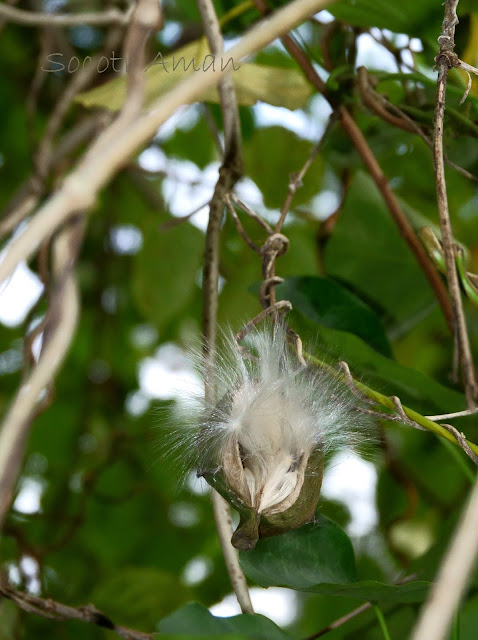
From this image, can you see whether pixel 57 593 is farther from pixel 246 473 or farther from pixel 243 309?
pixel 246 473

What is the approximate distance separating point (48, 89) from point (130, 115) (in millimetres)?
1195

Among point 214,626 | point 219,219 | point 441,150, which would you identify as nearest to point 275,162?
point 219,219

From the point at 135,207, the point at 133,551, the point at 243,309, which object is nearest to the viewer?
the point at 243,309

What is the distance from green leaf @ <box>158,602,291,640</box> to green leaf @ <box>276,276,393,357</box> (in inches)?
9.9

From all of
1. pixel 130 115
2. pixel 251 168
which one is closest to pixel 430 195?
pixel 251 168

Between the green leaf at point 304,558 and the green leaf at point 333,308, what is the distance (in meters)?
0.18

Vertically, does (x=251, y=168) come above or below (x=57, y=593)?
above

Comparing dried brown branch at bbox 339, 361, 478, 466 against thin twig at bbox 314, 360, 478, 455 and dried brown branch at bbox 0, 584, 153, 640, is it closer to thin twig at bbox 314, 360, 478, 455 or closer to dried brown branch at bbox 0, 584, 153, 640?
thin twig at bbox 314, 360, 478, 455

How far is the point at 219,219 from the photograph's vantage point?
61 centimetres

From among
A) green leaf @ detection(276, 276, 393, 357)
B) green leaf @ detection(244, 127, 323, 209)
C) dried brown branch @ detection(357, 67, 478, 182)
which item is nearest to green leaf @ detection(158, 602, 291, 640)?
green leaf @ detection(276, 276, 393, 357)

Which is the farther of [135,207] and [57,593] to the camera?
[135,207]

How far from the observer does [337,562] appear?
0.50 meters

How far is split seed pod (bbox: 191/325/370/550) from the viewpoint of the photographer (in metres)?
0.41

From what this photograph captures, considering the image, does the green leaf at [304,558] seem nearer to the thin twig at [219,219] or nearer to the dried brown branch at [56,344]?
the thin twig at [219,219]
